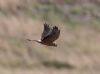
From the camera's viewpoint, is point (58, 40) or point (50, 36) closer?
point (50, 36)

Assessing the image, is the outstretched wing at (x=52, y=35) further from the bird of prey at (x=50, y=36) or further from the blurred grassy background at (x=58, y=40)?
the blurred grassy background at (x=58, y=40)

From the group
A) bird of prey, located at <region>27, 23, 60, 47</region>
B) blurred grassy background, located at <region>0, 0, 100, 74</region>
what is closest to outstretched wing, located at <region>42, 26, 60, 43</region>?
bird of prey, located at <region>27, 23, 60, 47</region>

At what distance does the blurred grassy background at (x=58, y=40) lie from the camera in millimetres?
23491

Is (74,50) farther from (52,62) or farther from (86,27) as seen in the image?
(86,27)

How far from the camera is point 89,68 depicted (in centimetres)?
2498

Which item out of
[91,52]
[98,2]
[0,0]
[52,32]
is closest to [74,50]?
[91,52]

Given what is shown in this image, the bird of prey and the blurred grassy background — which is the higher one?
the blurred grassy background

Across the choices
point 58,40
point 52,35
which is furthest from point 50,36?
point 58,40

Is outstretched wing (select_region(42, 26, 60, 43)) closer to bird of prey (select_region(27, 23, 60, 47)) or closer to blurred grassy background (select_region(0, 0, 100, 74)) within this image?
bird of prey (select_region(27, 23, 60, 47))

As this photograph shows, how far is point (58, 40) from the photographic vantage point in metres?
26.4

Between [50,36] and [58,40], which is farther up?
[58,40]

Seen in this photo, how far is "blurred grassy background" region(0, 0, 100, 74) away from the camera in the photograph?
23491mm

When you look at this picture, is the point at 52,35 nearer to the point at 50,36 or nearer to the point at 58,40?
the point at 50,36

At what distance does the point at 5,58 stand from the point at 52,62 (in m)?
2.16
